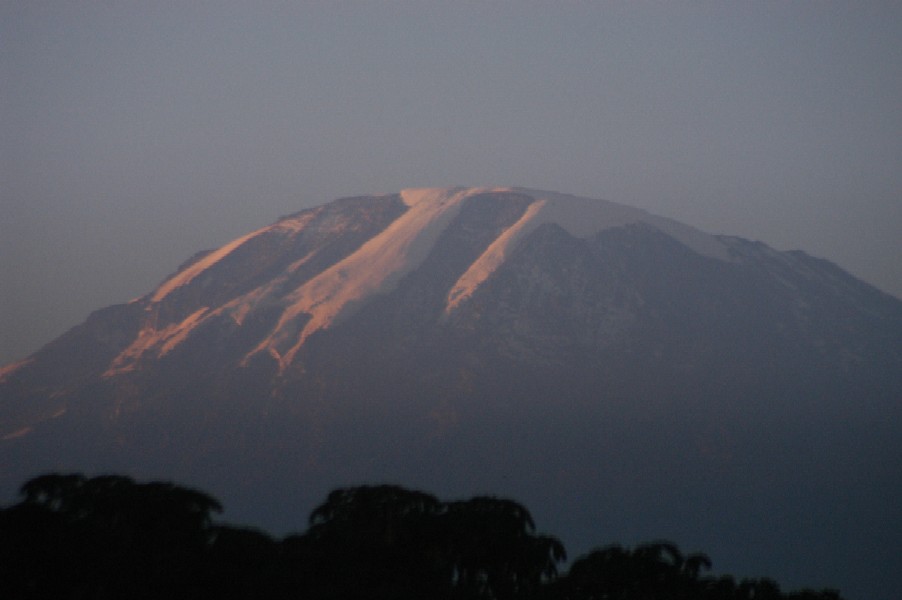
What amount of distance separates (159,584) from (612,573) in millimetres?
13598

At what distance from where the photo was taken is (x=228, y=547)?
3716 cm

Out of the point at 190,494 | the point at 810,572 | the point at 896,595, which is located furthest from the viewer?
the point at 810,572

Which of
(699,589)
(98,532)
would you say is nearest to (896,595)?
(699,589)

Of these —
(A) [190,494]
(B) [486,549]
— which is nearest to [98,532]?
(A) [190,494]

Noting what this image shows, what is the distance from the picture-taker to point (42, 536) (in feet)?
116

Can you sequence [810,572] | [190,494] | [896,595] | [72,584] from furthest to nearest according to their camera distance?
[810,572] < [896,595] < [190,494] < [72,584]

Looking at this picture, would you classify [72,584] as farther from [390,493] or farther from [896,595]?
[896,595]

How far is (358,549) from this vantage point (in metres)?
39.9

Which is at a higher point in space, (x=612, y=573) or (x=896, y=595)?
(x=612, y=573)

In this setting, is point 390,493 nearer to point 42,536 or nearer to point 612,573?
point 612,573

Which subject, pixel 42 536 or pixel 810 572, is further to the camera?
pixel 810 572

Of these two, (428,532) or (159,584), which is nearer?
(159,584)

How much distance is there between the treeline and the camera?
3525cm

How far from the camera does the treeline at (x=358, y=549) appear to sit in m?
35.2
